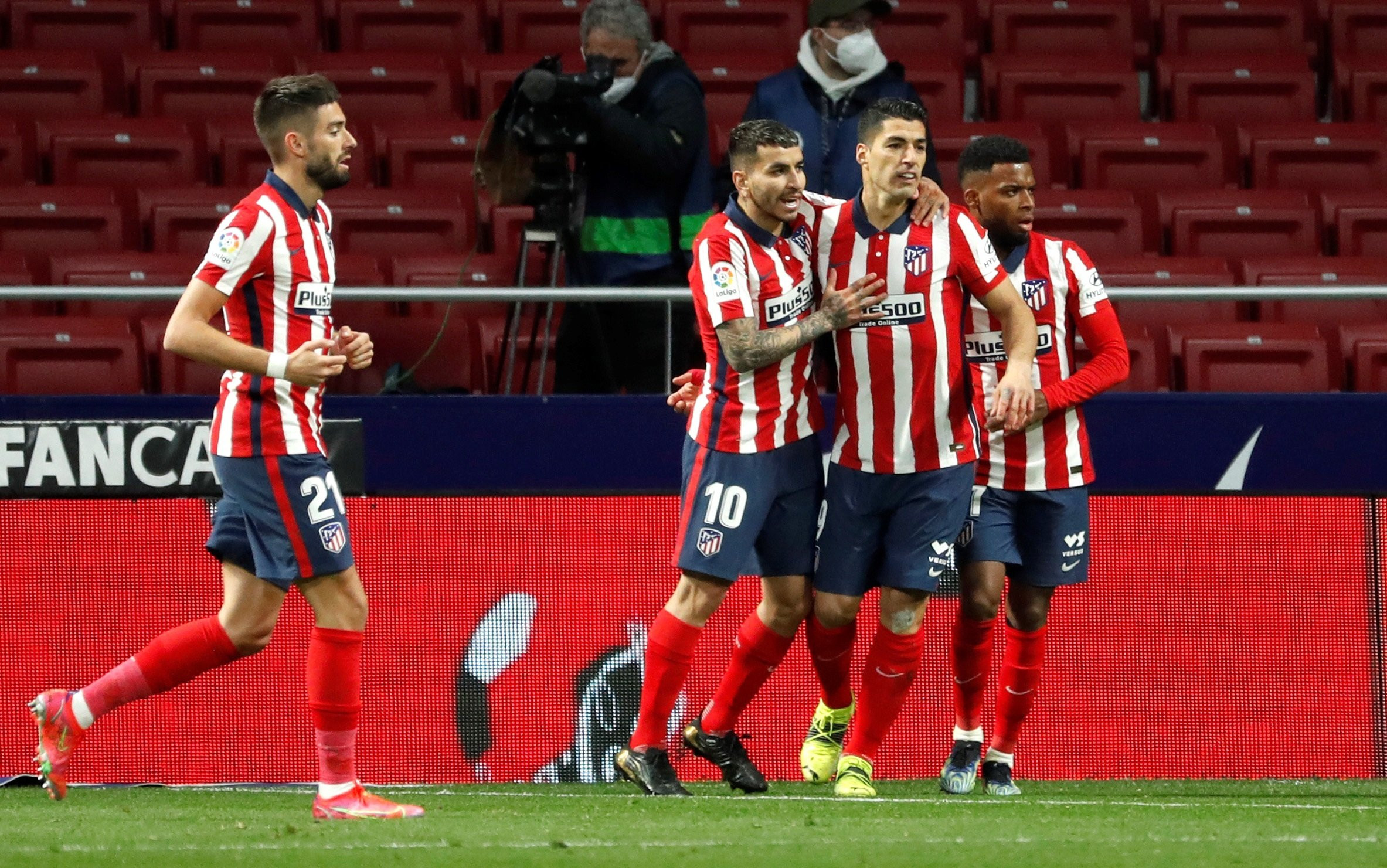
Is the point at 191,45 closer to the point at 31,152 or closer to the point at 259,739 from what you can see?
the point at 31,152

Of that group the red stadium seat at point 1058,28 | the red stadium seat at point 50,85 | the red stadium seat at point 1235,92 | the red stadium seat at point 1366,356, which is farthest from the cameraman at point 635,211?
the red stadium seat at point 1235,92

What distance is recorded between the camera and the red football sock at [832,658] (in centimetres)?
554

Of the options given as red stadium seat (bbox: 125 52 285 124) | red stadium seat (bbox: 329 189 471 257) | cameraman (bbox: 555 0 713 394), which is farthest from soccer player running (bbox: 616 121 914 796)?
red stadium seat (bbox: 125 52 285 124)

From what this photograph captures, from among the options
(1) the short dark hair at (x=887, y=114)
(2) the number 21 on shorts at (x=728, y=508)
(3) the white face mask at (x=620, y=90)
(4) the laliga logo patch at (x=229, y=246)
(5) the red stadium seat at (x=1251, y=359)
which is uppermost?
(3) the white face mask at (x=620, y=90)

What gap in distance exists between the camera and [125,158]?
865 cm

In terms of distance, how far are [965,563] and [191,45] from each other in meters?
5.59

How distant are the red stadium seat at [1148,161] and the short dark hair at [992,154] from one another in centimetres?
344

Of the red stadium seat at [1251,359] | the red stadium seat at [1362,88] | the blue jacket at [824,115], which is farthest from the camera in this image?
the red stadium seat at [1362,88]

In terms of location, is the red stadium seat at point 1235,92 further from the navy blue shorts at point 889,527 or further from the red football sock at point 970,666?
the navy blue shorts at point 889,527

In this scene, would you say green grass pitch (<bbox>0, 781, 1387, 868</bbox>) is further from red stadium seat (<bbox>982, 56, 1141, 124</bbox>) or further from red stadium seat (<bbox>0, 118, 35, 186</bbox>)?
red stadium seat (<bbox>982, 56, 1141, 124</bbox>)

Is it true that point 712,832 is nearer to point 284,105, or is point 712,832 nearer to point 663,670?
point 663,670

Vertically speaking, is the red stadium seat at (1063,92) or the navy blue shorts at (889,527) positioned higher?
the red stadium seat at (1063,92)

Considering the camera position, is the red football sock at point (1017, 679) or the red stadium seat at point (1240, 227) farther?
the red stadium seat at point (1240, 227)

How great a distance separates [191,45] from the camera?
31.6ft
